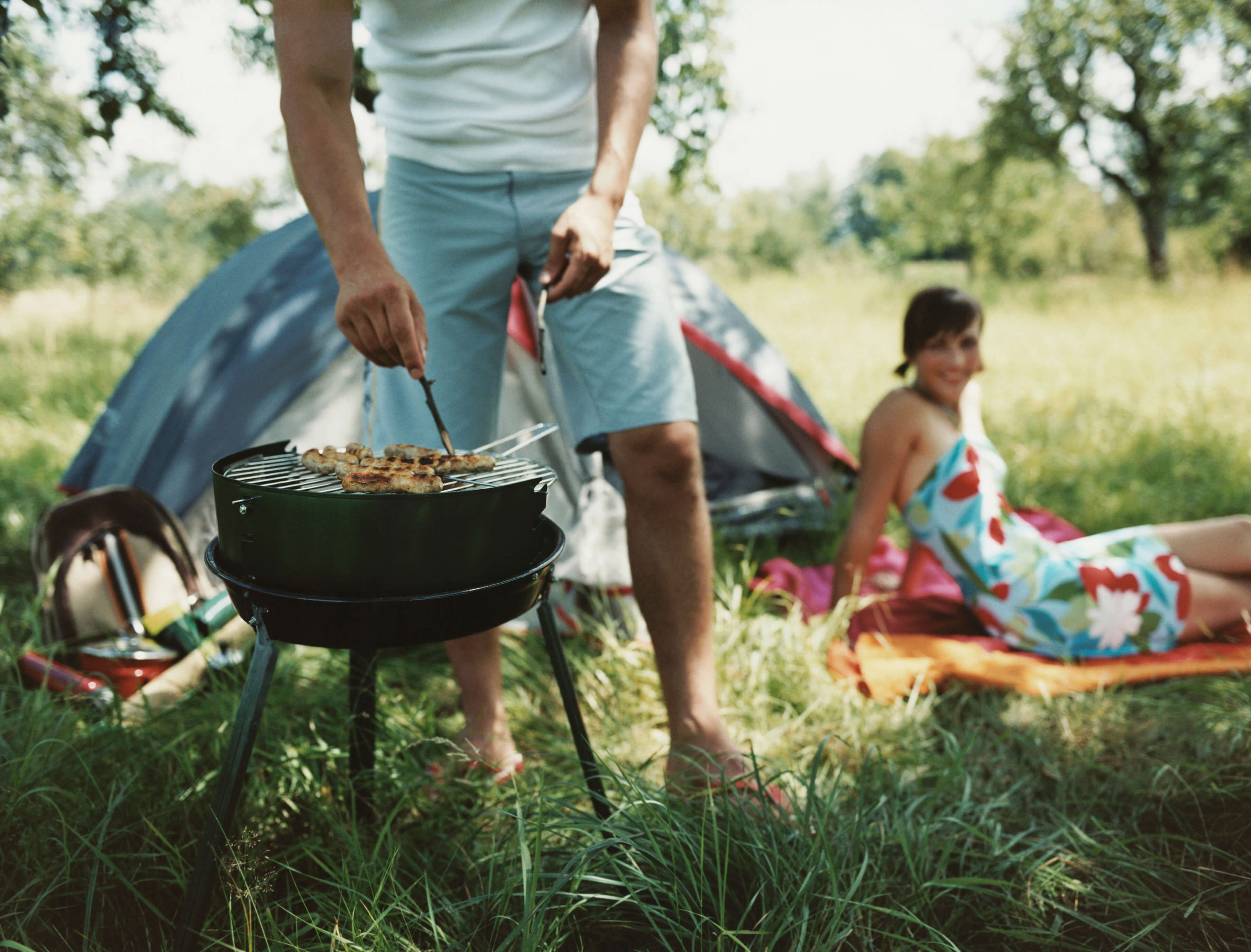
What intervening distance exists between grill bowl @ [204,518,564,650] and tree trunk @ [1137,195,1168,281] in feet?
65.0

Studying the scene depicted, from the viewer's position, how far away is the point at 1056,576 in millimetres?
2371

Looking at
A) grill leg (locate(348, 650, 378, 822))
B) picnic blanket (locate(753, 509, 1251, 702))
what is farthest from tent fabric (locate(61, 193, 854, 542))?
grill leg (locate(348, 650, 378, 822))

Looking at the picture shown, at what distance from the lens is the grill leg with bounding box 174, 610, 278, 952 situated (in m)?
1.13

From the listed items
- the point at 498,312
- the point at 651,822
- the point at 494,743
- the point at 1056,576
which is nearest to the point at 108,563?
the point at 494,743

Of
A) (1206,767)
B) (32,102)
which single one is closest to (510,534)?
(1206,767)

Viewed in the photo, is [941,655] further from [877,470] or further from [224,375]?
[224,375]

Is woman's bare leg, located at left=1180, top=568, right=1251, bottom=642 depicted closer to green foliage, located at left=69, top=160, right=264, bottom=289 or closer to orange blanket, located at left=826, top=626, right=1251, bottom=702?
orange blanket, located at left=826, top=626, right=1251, bottom=702

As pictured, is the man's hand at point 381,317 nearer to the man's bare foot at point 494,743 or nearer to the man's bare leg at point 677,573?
the man's bare leg at point 677,573

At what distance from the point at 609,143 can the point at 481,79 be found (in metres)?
0.30

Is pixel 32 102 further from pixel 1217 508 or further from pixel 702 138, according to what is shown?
pixel 1217 508

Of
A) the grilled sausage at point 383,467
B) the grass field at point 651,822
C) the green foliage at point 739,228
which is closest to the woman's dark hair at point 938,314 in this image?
the grass field at point 651,822

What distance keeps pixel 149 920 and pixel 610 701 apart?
110 cm

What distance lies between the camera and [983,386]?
20.6 feet

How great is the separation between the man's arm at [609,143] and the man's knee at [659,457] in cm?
35
